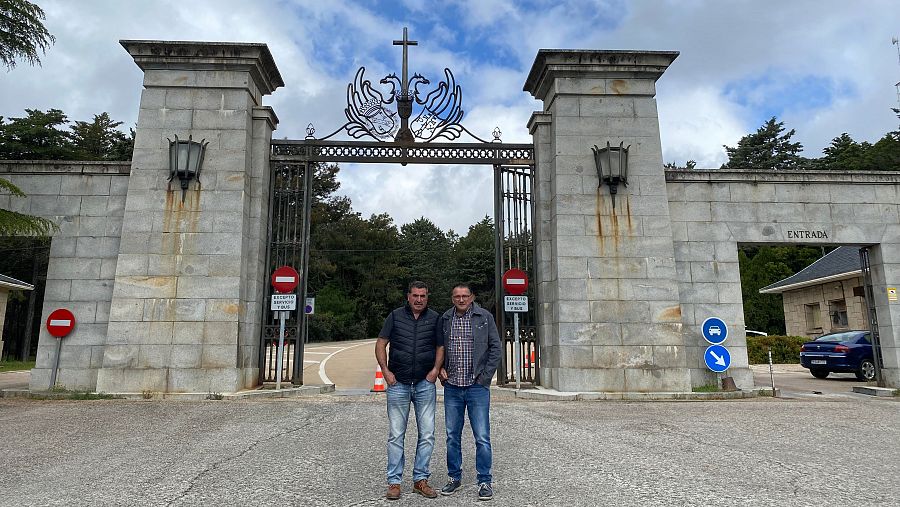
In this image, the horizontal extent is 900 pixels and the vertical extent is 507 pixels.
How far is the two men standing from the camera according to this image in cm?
415

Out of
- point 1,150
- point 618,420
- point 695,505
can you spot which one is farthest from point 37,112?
point 695,505

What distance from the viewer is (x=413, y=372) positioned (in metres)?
4.21

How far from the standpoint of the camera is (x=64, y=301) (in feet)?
33.3

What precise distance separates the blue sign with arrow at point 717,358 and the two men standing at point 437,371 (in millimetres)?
6981

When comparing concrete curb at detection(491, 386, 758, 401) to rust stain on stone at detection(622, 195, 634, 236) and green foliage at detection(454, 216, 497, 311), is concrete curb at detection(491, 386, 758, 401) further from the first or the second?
green foliage at detection(454, 216, 497, 311)

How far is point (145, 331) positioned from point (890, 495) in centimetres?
999

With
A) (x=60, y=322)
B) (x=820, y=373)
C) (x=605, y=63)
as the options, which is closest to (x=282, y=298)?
(x=60, y=322)

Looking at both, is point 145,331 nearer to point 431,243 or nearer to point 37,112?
point 37,112

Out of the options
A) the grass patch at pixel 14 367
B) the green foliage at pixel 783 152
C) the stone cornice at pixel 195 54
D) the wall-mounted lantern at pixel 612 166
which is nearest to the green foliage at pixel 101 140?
the grass patch at pixel 14 367

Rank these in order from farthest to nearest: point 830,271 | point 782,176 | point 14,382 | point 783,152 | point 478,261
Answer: point 478,261 < point 783,152 < point 830,271 < point 14,382 < point 782,176

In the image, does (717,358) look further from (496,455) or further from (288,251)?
(288,251)

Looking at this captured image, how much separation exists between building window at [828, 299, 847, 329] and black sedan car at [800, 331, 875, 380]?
870cm

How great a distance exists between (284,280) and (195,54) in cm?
449

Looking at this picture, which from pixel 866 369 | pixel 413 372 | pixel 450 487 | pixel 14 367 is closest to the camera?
pixel 450 487
